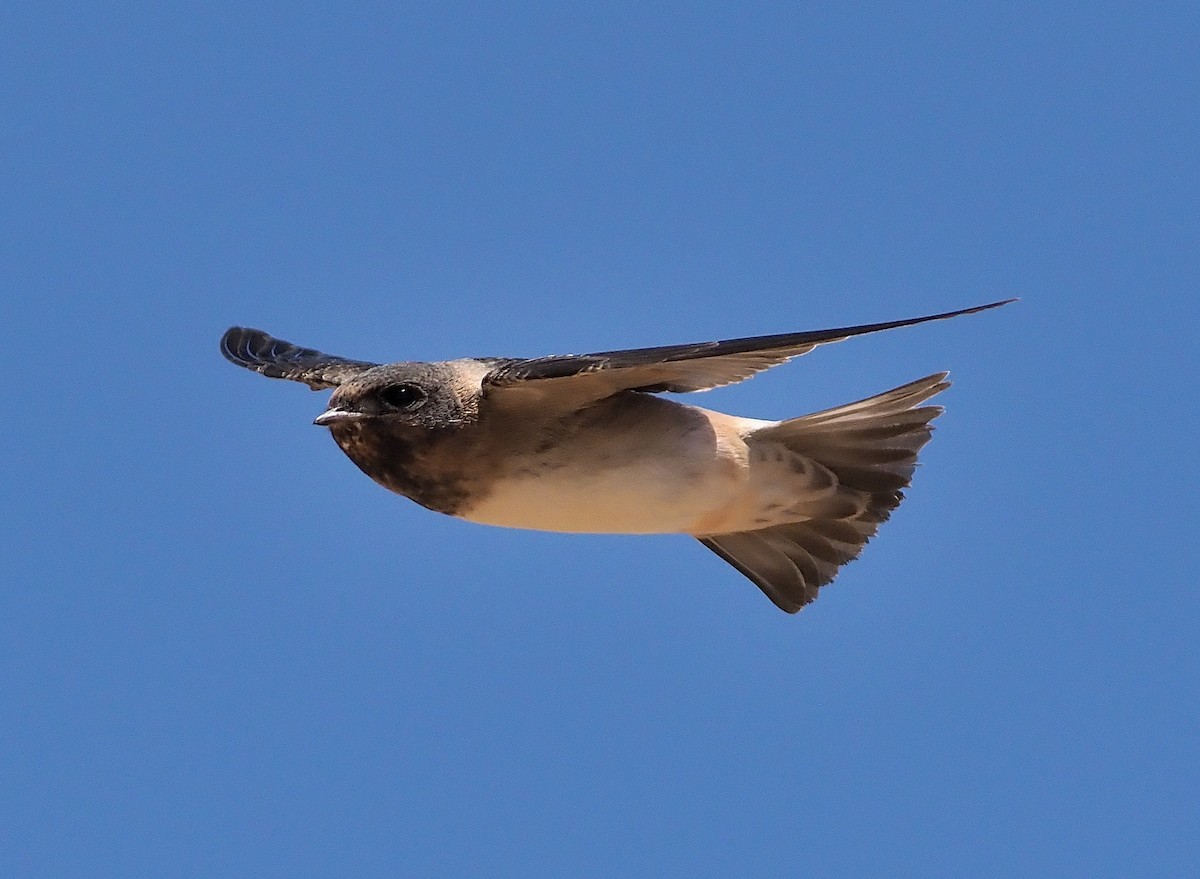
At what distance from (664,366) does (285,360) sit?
3219 millimetres

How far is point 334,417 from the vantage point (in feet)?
27.9

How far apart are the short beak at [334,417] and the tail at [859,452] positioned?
6.65 feet

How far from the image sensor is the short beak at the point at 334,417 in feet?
27.9

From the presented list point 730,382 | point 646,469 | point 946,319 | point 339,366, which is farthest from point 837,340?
point 339,366

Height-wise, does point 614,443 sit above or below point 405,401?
below

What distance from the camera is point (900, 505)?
9.62 meters

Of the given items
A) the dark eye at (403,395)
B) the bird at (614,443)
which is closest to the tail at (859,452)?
the bird at (614,443)

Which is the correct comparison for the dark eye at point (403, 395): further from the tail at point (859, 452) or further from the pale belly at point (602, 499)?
the tail at point (859, 452)

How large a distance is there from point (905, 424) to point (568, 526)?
1.85 meters

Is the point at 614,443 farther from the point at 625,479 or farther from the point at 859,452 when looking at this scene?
the point at 859,452

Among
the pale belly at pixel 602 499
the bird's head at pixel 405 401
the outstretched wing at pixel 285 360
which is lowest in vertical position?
the pale belly at pixel 602 499

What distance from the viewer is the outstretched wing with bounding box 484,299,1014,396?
7688 mm

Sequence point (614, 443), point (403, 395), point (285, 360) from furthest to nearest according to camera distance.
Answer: point (285, 360) → point (614, 443) → point (403, 395)

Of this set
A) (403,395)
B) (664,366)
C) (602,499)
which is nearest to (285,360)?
(403,395)
